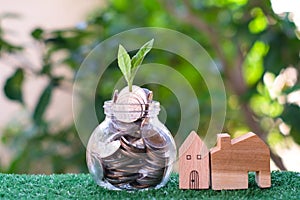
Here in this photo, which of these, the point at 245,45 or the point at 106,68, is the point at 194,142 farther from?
the point at 245,45

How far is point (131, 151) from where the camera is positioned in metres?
0.79

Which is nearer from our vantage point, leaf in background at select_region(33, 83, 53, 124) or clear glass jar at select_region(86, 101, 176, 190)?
clear glass jar at select_region(86, 101, 176, 190)

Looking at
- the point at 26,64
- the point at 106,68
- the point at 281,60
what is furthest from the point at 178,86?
the point at 26,64

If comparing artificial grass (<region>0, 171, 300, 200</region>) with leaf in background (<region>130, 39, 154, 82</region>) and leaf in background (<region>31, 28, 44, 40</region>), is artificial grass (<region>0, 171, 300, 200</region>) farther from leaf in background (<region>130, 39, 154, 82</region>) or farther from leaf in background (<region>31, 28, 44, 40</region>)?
leaf in background (<region>31, 28, 44, 40</region>)

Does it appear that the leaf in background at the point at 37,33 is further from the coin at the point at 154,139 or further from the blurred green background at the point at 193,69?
the coin at the point at 154,139

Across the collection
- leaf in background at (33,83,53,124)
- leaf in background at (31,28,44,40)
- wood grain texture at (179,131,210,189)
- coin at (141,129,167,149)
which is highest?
leaf in background at (31,28,44,40)

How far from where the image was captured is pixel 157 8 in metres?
2.17

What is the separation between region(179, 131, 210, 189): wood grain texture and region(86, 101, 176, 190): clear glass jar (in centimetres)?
2

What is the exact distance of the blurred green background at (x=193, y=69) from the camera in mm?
1438

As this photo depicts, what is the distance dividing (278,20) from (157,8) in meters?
0.90

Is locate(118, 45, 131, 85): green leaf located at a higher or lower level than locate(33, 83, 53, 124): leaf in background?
lower

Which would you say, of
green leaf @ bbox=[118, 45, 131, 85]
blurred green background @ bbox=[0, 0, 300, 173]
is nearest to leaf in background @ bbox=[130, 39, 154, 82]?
green leaf @ bbox=[118, 45, 131, 85]

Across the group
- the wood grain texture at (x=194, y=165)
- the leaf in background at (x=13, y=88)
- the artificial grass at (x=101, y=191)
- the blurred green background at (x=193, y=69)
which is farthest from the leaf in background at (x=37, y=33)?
the wood grain texture at (x=194, y=165)

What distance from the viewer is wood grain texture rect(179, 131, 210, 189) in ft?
2.66
